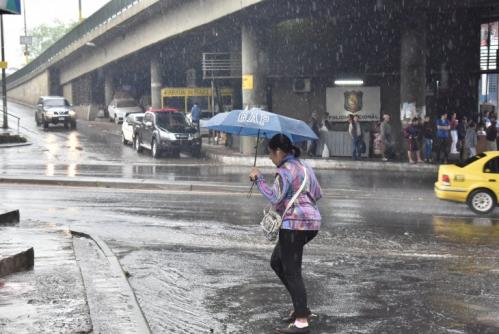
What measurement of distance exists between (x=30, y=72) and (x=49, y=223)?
2962 inches

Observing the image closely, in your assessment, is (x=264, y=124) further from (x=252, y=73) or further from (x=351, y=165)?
(x=252, y=73)

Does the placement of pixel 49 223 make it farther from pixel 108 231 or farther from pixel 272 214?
pixel 272 214

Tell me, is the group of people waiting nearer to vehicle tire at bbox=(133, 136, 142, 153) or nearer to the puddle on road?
the puddle on road

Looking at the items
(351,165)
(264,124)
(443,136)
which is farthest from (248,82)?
(264,124)

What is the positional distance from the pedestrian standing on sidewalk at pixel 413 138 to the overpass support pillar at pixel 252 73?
664 centimetres

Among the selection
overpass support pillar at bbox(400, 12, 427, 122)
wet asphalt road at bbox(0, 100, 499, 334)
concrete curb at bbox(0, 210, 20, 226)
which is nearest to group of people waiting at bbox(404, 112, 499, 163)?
overpass support pillar at bbox(400, 12, 427, 122)

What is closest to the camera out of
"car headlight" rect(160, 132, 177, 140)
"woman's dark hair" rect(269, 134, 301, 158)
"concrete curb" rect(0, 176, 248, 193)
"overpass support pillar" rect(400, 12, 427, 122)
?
"woman's dark hair" rect(269, 134, 301, 158)

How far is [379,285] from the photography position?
9398 mm

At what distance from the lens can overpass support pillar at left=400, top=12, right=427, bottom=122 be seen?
28516 mm

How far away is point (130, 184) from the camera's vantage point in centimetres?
2112

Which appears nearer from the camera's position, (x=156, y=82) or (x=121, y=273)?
(x=121, y=273)

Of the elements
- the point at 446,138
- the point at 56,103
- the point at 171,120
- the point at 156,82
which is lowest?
the point at 446,138

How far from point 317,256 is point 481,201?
21.9 ft

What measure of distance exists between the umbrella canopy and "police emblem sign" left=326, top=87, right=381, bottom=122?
79.1 feet
